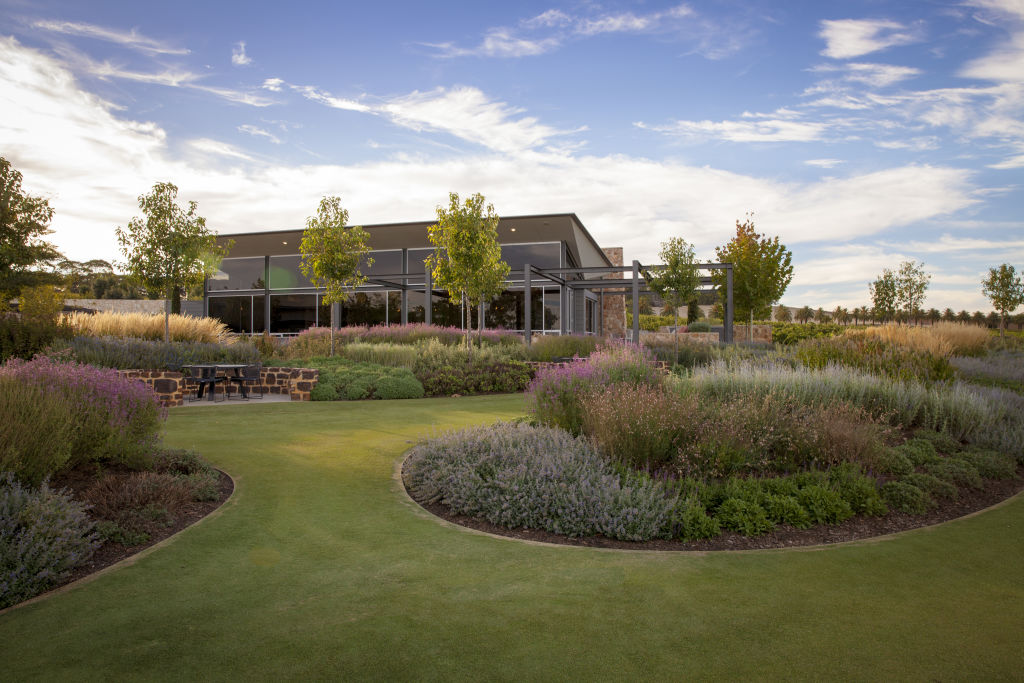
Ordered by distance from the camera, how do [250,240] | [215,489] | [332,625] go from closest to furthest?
[332,625] < [215,489] < [250,240]

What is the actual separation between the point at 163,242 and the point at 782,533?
1620cm

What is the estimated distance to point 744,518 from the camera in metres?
4.38

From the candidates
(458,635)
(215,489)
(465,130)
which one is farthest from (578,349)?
(458,635)

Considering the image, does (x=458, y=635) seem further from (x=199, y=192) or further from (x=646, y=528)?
(x=199, y=192)

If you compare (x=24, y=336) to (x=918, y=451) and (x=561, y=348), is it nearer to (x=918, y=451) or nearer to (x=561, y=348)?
(x=561, y=348)

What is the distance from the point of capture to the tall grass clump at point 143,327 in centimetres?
1465

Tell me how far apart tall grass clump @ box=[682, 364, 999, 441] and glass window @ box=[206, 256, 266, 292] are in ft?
92.1

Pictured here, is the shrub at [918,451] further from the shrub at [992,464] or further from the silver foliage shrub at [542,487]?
the silver foliage shrub at [542,487]

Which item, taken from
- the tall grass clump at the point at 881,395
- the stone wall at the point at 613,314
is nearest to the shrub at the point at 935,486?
the tall grass clump at the point at 881,395

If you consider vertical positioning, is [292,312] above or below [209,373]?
above

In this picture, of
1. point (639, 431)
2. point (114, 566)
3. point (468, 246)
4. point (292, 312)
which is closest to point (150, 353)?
Answer: point (468, 246)

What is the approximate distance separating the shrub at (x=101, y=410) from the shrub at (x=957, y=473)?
25.4 feet

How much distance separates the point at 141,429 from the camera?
552 centimetres

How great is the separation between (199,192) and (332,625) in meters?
15.5
